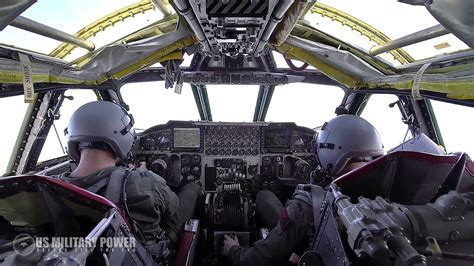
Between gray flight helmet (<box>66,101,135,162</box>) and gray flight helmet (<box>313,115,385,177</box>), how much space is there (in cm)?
119

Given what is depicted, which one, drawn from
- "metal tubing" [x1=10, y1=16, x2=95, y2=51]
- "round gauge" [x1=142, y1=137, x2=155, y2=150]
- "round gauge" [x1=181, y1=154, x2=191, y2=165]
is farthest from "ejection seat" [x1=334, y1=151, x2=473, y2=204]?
"round gauge" [x1=142, y1=137, x2=155, y2=150]

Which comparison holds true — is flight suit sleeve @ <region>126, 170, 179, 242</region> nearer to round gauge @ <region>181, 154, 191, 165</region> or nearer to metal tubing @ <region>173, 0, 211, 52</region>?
metal tubing @ <region>173, 0, 211, 52</region>

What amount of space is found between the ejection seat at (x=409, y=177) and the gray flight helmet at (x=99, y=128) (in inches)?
51.8

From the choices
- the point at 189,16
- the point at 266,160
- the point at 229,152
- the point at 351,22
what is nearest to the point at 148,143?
the point at 229,152

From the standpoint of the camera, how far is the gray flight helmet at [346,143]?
185 centimetres

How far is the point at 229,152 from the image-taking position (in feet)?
12.7

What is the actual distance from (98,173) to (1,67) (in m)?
0.66

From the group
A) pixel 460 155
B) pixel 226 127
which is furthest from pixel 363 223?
pixel 226 127

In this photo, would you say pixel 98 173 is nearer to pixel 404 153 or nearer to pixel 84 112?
pixel 84 112

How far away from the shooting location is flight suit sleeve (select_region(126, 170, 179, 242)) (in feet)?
5.49

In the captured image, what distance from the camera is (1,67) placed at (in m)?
1.62

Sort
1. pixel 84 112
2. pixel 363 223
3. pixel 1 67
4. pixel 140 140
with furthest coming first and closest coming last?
pixel 140 140
pixel 84 112
pixel 1 67
pixel 363 223

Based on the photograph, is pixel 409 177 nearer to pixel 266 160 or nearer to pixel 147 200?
pixel 147 200

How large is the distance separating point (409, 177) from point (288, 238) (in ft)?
2.18
